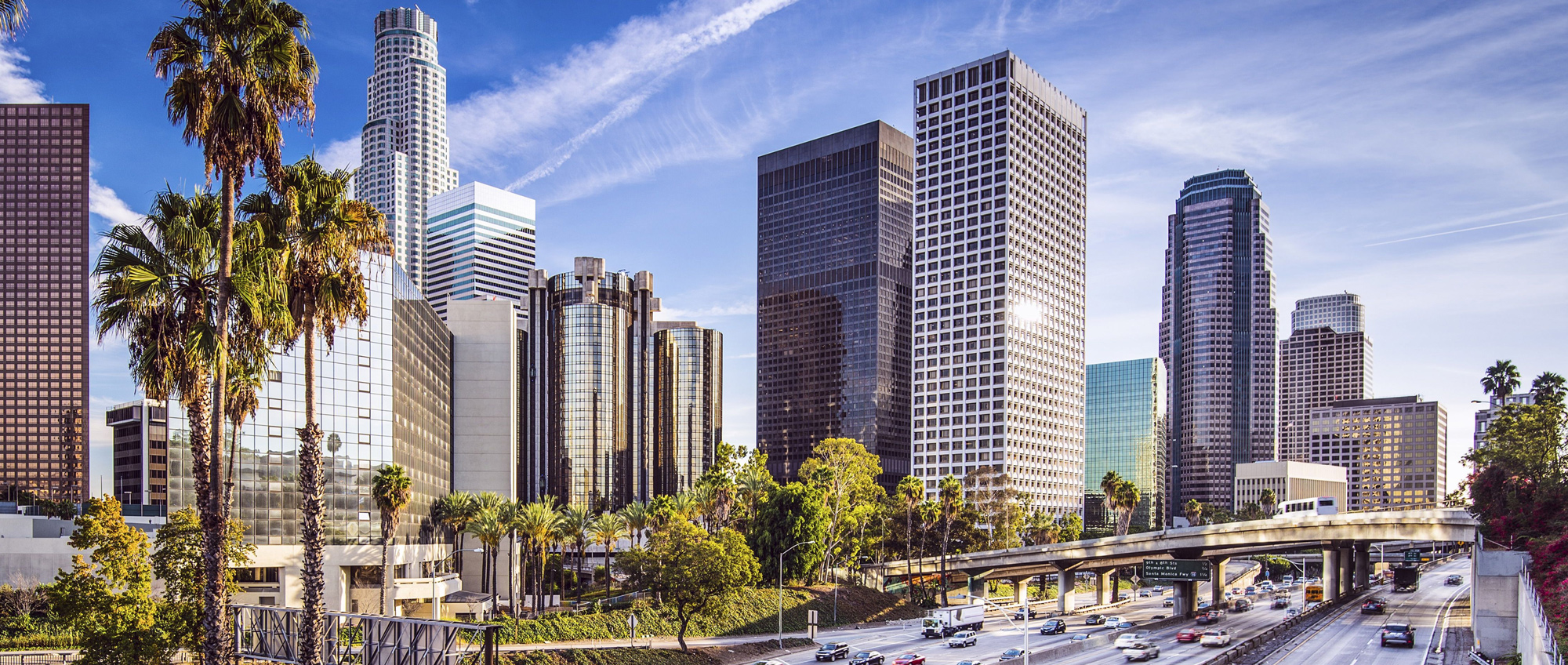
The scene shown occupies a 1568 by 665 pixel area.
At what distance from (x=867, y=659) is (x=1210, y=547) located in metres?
55.2

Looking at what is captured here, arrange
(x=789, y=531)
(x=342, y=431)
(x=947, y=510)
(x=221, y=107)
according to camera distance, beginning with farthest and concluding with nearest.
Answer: (x=947, y=510)
(x=789, y=531)
(x=342, y=431)
(x=221, y=107)

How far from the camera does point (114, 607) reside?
1394 inches

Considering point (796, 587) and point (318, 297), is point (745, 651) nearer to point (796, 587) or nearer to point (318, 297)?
point (796, 587)

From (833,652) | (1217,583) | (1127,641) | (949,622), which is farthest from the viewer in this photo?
(1217,583)

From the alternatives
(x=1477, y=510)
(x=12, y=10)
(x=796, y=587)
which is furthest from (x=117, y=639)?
(x=1477, y=510)

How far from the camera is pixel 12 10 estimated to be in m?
17.9

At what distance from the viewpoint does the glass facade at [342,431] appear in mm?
77438

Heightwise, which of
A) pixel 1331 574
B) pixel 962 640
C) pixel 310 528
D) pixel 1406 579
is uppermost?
pixel 310 528

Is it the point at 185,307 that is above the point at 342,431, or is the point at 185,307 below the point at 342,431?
above

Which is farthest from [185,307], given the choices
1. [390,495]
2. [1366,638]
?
[1366,638]

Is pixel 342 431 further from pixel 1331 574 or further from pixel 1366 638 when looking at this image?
pixel 1331 574

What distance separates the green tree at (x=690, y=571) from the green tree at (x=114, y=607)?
4483 centimetres

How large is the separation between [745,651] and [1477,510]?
8179 centimetres

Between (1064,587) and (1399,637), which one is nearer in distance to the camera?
(1399,637)
